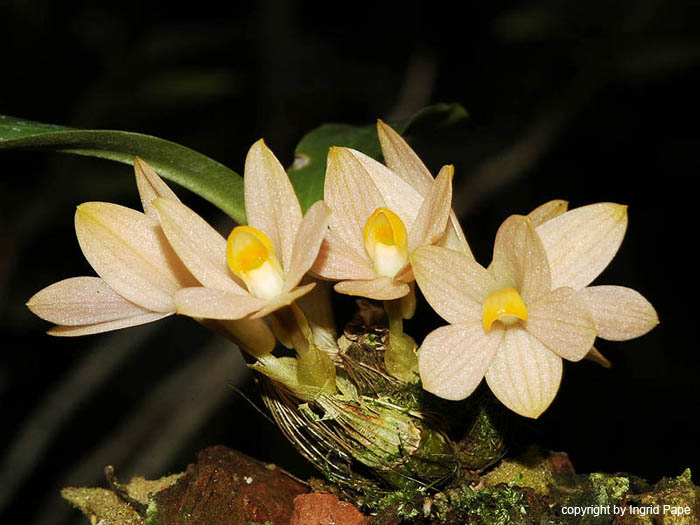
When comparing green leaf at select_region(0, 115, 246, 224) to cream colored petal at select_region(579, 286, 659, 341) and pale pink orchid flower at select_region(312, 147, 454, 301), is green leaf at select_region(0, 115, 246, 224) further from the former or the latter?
cream colored petal at select_region(579, 286, 659, 341)

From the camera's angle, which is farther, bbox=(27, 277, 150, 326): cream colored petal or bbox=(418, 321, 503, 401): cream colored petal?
bbox=(27, 277, 150, 326): cream colored petal

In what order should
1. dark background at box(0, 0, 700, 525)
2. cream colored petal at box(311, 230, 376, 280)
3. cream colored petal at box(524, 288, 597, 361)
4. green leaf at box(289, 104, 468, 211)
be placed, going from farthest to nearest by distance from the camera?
dark background at box(0, 0, 700, 525) → green leaf at box(289, 104, 468, 211) → cream colored petal at box(311, 230, 376, 280) → cream colored petal at box(524, 288, 597, 361)

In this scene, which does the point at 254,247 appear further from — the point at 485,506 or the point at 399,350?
the point at 485,506

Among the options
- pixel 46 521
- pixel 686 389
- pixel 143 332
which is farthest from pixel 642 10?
pixel 46 521

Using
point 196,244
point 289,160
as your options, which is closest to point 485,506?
point 196,244

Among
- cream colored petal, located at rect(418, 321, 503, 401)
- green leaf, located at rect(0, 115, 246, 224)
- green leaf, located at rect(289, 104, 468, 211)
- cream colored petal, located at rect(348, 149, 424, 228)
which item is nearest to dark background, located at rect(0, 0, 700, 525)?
green leaf, located at rect(289, 104, 468, 211)

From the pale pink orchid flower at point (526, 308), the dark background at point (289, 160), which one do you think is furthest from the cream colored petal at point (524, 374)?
the dark background at point (289, 160)
